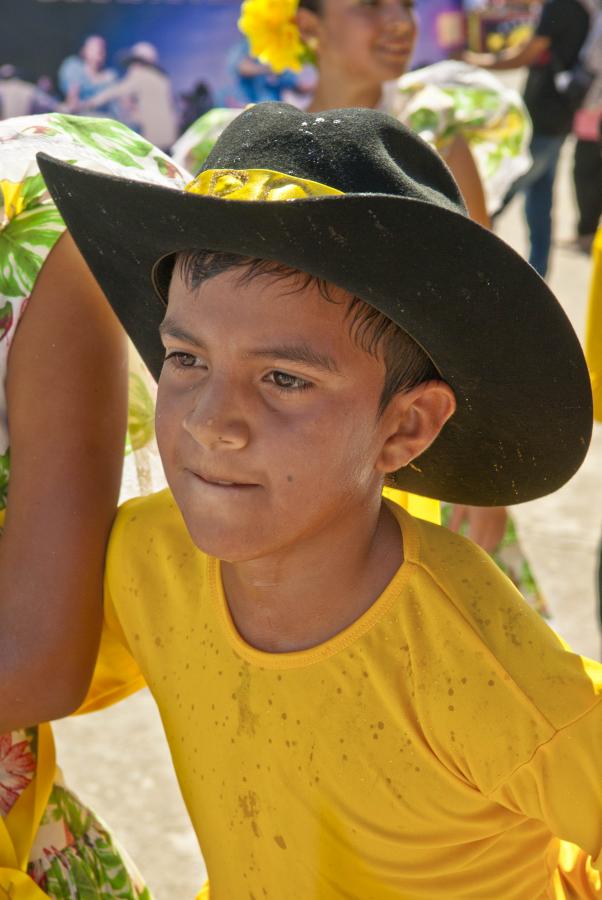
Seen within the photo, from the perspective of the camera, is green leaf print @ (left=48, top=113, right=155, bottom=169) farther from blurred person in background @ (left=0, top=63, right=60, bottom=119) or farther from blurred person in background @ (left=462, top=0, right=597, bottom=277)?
blurred person in background @ (left=462, top=0, right=597, bottom=277)

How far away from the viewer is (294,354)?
1.32m

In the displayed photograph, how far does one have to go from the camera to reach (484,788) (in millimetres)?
1316

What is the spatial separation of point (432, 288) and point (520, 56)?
7350 millimetres

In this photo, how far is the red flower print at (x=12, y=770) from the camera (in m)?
1.59

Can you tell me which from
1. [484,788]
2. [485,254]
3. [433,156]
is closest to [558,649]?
[484,788]

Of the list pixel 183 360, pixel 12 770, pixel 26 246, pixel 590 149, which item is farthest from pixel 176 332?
pixel 590 149

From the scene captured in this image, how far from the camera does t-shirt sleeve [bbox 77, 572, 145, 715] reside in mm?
1662

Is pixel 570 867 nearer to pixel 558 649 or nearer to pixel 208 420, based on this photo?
pixel 558 649

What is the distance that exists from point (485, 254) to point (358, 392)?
232 mm

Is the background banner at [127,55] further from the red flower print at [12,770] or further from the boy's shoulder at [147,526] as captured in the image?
the red flower print at [12,770]

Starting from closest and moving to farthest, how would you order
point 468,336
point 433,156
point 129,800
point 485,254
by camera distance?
1. point 485,254
2. point 468,336
3. point 433,156
4. point 129,800

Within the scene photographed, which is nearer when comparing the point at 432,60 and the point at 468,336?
the point at 468,336

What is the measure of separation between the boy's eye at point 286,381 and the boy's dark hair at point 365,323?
8 cm

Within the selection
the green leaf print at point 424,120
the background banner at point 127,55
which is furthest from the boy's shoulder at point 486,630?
the background banner at point 127,55
